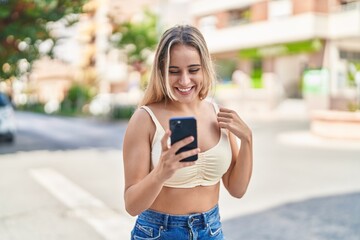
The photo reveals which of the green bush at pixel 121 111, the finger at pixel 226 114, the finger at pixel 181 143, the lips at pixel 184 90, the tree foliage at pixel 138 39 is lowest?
the green bush at pixel 121 111

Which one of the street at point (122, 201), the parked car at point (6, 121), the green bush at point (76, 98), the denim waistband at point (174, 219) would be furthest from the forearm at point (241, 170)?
the green bush at point (76, 98)

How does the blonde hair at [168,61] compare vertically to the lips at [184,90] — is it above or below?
above

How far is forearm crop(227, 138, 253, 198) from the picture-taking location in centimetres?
202

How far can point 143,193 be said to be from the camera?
1786 millimetres

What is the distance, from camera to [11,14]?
1190 centimetres

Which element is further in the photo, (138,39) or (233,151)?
(138,39)

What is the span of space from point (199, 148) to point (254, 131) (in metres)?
17.1

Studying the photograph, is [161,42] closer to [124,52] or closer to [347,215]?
[347,215]

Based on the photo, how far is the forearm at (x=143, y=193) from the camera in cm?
173

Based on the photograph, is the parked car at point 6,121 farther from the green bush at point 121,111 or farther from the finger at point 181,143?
the finger at point 181,143

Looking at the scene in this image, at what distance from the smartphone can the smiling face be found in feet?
0.78

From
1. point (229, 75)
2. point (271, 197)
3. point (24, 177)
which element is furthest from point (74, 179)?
point (229, 75)

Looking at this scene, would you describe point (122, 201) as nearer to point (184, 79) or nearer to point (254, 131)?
point (184, 79)

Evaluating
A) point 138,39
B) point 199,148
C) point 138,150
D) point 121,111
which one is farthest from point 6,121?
point 138,39
